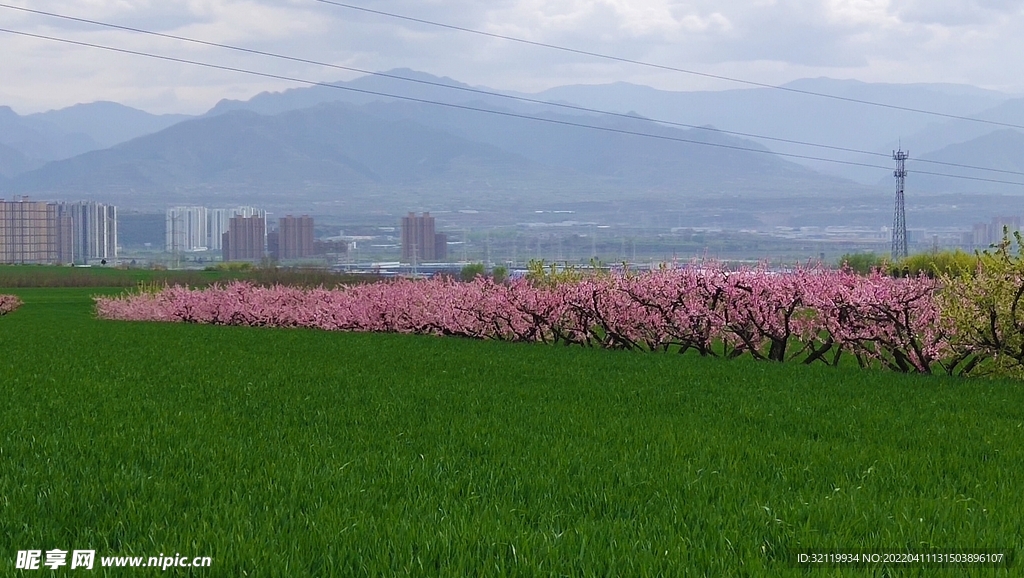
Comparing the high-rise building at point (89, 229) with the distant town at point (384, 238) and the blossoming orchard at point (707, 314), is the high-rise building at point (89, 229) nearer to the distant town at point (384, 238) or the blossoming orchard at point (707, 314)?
the distant town at point (384, 238)

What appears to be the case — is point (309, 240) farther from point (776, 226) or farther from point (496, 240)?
point (776, 226)

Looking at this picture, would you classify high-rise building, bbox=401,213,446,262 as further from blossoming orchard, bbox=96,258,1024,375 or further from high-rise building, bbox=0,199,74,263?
blossoming orchard, bbox=96,258,1024,375

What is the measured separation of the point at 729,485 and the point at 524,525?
1483 mm

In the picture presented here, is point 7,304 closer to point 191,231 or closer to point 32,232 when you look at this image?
point 32,232

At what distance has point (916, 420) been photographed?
8438mm

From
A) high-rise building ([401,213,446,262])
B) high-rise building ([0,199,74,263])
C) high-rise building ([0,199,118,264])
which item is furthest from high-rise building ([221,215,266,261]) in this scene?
high-rise building ([0,199,74,263])

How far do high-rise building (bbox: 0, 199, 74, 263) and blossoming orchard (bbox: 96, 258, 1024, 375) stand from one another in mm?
129204

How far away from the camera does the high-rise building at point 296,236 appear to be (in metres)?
126

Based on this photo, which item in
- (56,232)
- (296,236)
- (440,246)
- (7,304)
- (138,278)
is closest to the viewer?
(7,304)

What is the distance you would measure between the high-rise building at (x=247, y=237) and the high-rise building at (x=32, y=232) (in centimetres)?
2761

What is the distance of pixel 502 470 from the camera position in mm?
5996

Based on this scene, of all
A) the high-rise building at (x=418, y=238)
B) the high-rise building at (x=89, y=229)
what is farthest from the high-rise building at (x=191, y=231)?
the high-rise building at (x=418, y=238)

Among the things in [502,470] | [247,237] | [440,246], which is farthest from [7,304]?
[247,237]

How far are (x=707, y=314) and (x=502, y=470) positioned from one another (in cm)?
1070
